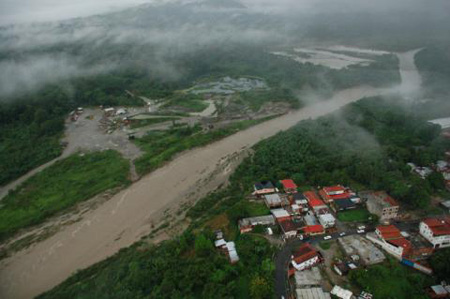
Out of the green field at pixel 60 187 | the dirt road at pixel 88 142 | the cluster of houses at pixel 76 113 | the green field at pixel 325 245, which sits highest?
the green field at pixel 325 245

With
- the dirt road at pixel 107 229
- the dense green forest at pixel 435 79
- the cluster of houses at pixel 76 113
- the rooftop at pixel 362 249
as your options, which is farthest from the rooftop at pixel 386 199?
the cluster of houses at pixel 76 113

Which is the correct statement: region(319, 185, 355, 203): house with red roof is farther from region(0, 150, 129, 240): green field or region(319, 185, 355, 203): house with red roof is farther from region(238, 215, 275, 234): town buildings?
region(0, 150, 129, 240): green field

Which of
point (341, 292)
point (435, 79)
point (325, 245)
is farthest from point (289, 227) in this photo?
point (435, 79)

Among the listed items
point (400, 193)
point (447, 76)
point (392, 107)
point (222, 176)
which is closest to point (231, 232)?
point (222, 176)

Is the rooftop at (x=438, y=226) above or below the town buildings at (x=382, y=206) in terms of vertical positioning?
above

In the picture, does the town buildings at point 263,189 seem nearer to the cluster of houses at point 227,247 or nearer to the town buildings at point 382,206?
the cluster of houses at point 227,247

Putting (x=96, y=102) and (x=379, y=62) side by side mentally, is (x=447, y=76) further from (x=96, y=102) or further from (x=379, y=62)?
(x=96, y=102)

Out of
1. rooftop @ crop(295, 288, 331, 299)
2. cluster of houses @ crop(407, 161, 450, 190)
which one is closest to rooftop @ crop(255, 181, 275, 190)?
rooftop @ crop(295, 288, 331, 299)
